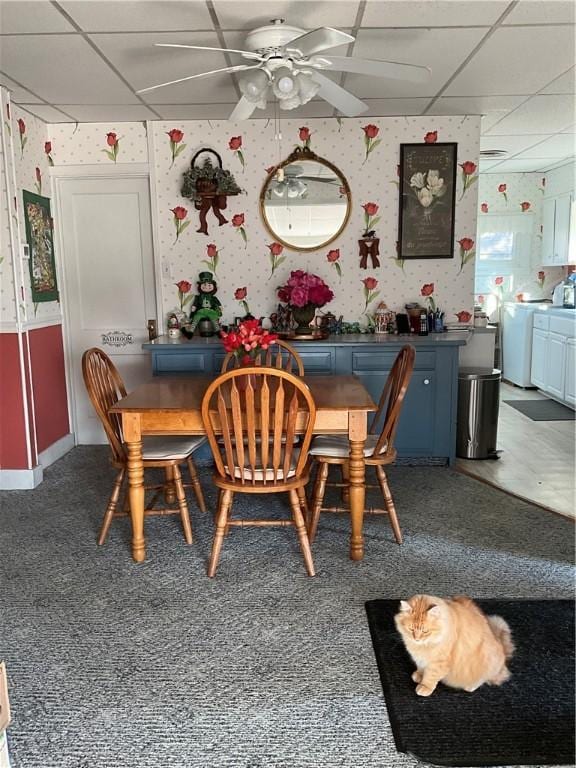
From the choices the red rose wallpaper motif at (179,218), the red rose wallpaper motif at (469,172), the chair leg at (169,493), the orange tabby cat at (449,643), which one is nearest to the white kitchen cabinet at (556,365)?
the red rose wallpaper motif at (469,172)

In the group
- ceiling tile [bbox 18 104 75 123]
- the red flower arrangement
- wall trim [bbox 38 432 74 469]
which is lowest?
wall trim [bbox 38 432 74 469]

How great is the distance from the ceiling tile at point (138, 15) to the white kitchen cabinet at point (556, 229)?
4666mm

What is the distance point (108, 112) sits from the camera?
3941 millimetres

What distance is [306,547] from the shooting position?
2.51 metres

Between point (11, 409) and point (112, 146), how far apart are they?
1.97 m

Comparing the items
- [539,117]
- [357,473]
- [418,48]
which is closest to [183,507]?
[357,473]

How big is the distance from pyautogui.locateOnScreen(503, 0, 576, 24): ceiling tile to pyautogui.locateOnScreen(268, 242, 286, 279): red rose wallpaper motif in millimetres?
2083

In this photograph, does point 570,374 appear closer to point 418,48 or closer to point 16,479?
point 418,48

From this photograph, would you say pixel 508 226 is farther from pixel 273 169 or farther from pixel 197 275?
pixel 197 275

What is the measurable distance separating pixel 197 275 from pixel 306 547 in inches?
97.8

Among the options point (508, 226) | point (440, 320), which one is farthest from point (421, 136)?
point (508, 226)

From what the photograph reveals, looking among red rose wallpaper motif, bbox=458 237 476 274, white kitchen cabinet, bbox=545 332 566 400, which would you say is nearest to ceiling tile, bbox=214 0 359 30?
red rose wallpaper motif, bbox=458 237 476 274

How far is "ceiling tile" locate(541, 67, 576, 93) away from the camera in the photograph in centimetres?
330

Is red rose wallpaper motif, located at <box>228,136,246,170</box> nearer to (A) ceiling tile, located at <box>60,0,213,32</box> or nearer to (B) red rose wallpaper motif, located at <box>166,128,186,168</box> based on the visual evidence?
(B) red rose wallpaper motif, located at <box>166,128,186,168</box>
